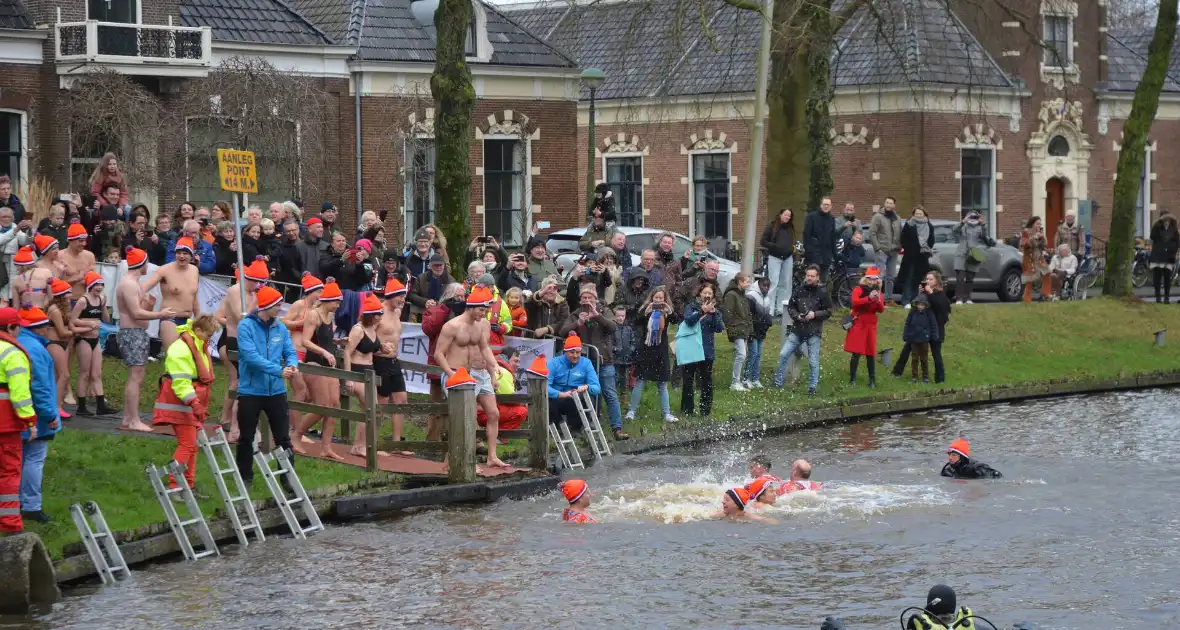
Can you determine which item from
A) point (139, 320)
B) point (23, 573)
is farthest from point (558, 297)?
point (23, 573)

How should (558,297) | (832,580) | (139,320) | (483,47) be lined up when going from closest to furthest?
1. (832,580)
2. (139,320)
3. (558,297)
4. (483,47)

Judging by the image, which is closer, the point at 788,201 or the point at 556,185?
the point at 788,201

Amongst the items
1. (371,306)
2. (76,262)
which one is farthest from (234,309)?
(76,262)

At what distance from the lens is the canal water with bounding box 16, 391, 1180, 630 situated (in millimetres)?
12922

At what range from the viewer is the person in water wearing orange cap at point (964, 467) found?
18797 mm

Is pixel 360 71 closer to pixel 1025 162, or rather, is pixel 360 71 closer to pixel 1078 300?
pixel 1078 300

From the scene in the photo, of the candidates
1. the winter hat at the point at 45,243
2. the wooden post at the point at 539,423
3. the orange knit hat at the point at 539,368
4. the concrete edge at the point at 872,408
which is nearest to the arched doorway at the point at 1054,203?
the concrete edge at the point at 872,408

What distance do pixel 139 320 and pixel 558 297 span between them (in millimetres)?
5200

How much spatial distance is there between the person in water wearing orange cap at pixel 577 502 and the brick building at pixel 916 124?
25632mm

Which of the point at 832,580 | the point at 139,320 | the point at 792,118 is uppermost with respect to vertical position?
the point at 792,118

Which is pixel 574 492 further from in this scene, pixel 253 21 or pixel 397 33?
pixel 397 33

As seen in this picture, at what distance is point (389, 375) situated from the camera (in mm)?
18797

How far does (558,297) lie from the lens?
21.2 metres

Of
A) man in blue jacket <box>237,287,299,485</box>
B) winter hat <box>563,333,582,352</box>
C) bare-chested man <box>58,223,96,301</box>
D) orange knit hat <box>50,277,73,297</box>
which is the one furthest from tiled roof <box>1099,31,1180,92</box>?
orange knit hat <box>50,277,73,297</box>
